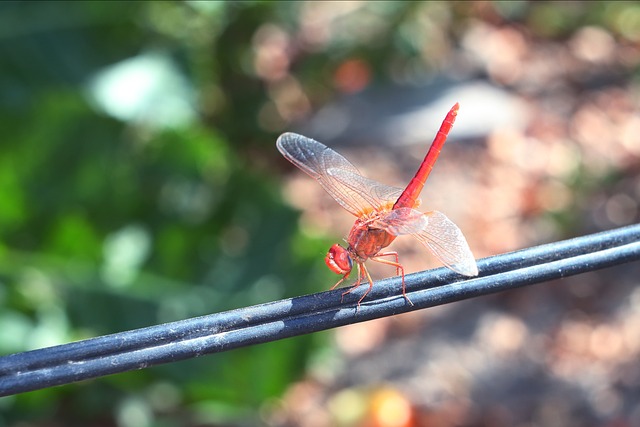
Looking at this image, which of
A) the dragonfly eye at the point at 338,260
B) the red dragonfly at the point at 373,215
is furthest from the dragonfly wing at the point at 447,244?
the dragonfly eye at the point at 338,260

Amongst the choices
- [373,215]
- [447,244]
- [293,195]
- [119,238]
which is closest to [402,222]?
[373,215]

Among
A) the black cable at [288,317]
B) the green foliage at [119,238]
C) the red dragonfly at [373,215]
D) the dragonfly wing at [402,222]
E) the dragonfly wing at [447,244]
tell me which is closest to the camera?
the black cable at [288,317]

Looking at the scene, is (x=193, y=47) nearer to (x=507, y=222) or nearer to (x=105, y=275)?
(x=105, y=275)

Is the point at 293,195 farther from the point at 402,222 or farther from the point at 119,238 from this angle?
the point at 402,222

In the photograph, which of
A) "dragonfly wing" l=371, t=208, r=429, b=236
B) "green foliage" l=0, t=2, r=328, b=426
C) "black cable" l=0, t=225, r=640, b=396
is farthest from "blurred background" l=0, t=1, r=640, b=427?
"black cable" l=0, t=225, r=640, b=396

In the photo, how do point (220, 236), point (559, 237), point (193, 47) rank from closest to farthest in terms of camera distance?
point (220, 236) → point (193, 47) → point (559, 237)

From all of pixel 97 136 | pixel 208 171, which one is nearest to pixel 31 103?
pixel 97 136

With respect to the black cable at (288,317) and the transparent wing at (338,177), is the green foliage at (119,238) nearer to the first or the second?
the transparent wing at (338,177)
